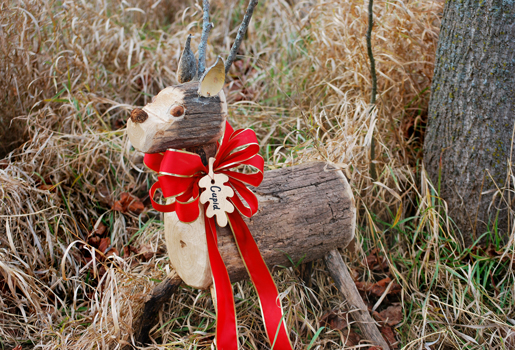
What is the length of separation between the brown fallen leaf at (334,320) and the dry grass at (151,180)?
4 cm

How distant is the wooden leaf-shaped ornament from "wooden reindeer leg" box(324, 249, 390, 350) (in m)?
0.62

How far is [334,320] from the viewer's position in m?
2.03

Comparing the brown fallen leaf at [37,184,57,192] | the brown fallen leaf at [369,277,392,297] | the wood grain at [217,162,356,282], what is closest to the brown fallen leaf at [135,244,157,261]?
the brown fallen leaf at [37,184,57,192]

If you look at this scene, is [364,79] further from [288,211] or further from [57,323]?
[57,323]

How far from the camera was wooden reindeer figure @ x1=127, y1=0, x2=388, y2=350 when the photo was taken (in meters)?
1.44

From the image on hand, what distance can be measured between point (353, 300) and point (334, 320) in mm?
224

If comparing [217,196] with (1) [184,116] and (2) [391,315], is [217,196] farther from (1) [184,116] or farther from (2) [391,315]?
(2) [391,315]

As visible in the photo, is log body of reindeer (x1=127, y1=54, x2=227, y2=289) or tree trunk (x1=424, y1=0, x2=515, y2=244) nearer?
log body of reindeer (x1=127, y1=54, x2=227, y2=289)

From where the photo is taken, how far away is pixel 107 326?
1.85m

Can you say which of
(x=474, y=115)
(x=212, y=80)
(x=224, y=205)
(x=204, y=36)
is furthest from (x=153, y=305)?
(x=474, y=115)

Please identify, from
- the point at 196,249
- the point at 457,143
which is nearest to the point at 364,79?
the point at 457,143

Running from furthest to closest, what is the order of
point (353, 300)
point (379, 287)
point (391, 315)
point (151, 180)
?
1. point (151, 180)
2. point (379, 287)
3. point (391, 315)
4. point (353, 300)

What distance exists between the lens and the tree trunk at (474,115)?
196 cm

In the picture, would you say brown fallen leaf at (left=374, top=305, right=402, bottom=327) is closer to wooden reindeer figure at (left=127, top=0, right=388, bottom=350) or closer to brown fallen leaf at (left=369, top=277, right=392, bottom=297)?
brown fallen leaf at (left=369, top=277, right=392, bottom=297)
